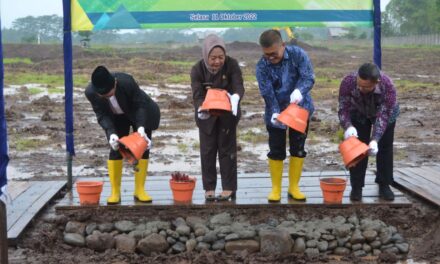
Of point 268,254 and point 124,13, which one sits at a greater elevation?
point 124,13

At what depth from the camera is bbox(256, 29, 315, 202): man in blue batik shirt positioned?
6.00m

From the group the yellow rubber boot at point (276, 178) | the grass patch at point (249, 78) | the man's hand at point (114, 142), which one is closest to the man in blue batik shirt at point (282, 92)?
the yellow rubber boot at point (276, 178)

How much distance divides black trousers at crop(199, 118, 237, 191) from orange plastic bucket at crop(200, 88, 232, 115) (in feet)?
1.14

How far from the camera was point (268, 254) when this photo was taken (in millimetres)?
5469

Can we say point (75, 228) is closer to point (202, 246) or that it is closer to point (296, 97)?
point (202, 246)

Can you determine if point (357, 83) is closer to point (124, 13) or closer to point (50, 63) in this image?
point (124, 13)

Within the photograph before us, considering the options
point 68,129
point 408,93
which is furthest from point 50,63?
point 68,129

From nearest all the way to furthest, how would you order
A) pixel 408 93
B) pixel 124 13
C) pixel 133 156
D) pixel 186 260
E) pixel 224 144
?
1. pixel 186 260
2. pixel 133 156
3. pixel 224 144
4. pixel 124 13
5. pixel 408 93

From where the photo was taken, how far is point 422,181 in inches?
283

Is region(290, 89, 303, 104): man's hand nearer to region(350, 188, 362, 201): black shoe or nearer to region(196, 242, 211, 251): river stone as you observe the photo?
region(350, 188, 362, 201): black shoe

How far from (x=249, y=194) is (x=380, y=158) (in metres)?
1.38

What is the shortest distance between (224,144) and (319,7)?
1.87 meters

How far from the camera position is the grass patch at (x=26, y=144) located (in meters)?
11.6

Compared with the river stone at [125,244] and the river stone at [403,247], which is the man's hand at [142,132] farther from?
the river stone at [403,247]
